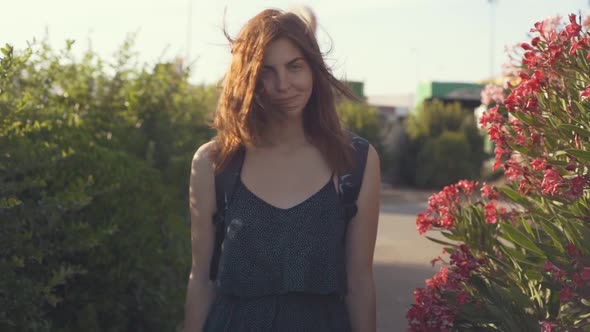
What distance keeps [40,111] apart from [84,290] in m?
1.16

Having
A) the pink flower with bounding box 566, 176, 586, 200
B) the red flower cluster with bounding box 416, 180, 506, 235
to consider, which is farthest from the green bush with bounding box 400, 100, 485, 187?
the pink flower with bounding box 566, 176, 586, 200

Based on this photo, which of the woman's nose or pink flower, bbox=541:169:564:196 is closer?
the woman's nose

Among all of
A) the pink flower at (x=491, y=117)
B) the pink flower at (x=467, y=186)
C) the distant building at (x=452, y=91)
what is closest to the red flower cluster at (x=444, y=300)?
the pink flower at (x=491, y=117)

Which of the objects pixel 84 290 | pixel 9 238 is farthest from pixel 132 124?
pixel 9 238

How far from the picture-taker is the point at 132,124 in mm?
8203

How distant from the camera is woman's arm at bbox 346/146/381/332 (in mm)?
3002

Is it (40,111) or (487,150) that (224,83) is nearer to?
(40,111)

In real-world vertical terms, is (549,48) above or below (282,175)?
above

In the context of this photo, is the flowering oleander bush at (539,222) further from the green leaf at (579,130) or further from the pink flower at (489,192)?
the pink flower at (489,192)

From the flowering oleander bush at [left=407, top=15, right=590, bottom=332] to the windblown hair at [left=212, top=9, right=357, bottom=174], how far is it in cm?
61

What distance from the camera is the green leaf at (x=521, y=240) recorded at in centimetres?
314

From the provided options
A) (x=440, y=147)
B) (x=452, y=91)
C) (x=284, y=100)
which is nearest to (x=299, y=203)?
(x=284, y=100)

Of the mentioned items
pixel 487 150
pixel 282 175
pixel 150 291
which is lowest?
pixel 487 150

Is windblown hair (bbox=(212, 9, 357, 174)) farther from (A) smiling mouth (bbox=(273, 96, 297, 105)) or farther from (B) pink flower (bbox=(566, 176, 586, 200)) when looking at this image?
(B) pink flower (bbox=(566, 176, 586, 200))
